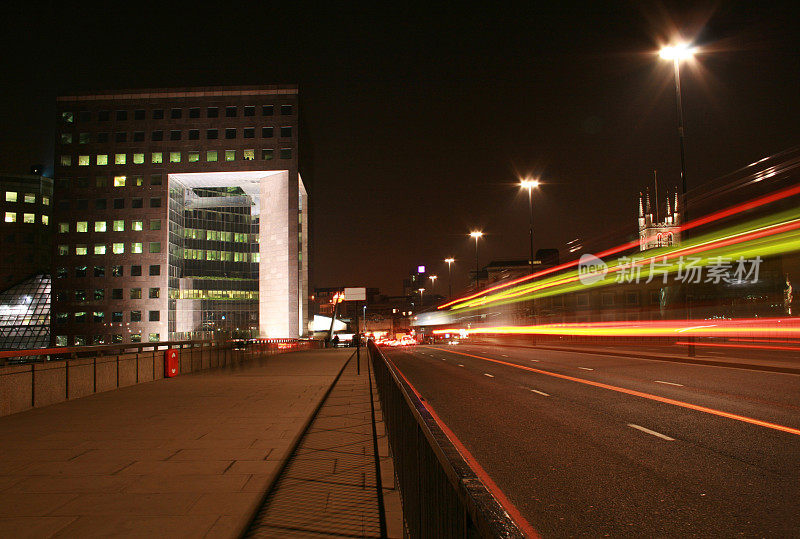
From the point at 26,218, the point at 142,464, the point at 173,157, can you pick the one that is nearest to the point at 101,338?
the point at 173,157

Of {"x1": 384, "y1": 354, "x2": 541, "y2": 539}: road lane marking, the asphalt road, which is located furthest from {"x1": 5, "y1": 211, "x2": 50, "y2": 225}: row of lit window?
{"x1": 384, "y1": 354, "x2": 541, "y2": 539}: road lane marking

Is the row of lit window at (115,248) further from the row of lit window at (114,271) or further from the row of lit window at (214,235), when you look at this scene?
the row of lit window at (214,235)

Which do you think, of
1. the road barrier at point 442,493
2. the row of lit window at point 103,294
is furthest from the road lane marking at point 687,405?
the row of lit window at point 103,294

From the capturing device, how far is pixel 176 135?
91500 millimetres

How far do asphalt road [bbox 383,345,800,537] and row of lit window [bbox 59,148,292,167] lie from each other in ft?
256

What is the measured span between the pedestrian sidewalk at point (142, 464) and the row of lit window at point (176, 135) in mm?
81046

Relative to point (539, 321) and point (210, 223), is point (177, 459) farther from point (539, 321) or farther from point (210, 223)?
point (210, 223)

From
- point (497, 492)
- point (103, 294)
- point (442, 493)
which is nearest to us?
point (442, 493)

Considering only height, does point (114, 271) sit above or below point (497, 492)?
above

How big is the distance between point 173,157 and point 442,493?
95.9 metres

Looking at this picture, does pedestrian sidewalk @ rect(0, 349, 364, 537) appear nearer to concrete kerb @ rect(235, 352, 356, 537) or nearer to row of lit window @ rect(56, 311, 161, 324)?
concrete kerb @ rect(235, 352, 356, 537)

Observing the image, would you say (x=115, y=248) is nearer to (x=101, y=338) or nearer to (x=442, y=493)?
(x=101, y=338)

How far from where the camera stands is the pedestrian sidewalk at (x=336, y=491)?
207 inches

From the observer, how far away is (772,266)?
2621 inches
